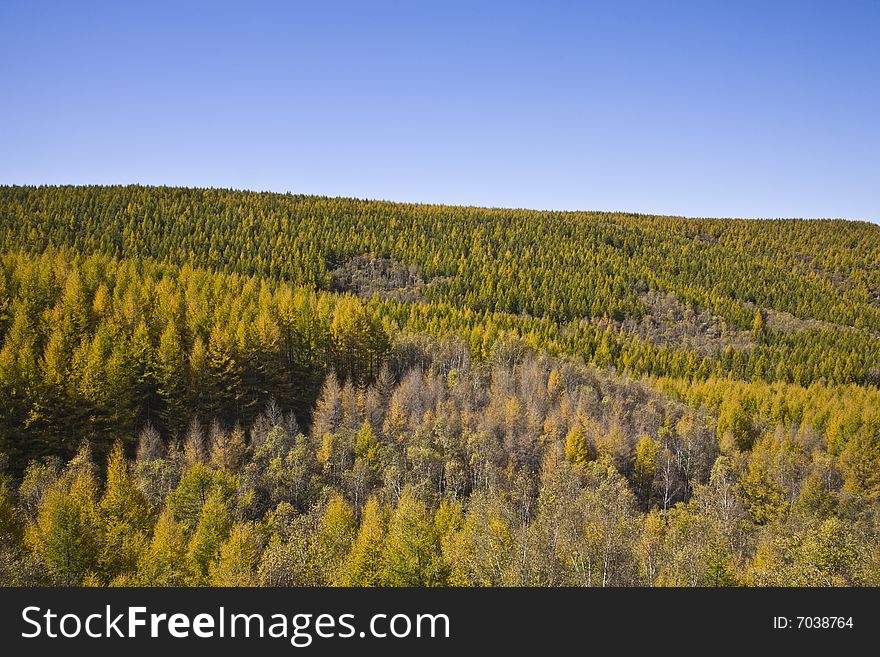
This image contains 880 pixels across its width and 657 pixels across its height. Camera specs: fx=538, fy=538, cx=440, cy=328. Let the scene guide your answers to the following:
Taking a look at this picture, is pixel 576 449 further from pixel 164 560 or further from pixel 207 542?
pixel 164 560

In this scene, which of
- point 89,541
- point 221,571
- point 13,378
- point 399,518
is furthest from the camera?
point 13,378

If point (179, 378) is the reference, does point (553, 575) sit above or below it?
below

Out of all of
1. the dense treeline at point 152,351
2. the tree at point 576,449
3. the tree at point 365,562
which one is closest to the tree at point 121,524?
the dense treeline at point 152,351

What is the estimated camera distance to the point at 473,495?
55.8 m

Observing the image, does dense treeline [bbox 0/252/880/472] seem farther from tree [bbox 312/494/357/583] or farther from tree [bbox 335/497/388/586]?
tree [bbox 335/497/388/586]

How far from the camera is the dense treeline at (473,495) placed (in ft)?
113

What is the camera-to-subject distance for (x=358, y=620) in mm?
14961

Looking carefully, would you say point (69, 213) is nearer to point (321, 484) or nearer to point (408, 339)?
point (408, 339)

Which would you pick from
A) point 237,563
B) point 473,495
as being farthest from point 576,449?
point 237,563

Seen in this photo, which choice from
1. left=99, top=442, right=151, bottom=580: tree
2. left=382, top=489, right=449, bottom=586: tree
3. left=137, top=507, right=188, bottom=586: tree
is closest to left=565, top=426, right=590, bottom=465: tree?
left=382, top=489, right=449, bottom=586: tree

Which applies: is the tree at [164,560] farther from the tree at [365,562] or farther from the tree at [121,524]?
the tree at [365,562]

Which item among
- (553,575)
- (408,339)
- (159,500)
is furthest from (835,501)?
(159,500)

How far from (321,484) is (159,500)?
53.3ft

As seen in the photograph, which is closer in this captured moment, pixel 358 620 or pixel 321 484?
pixel 358 620
